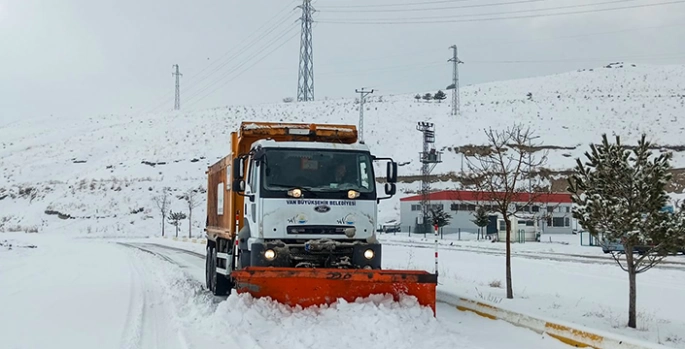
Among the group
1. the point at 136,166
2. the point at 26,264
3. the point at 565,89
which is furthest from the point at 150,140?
the point at 26,264

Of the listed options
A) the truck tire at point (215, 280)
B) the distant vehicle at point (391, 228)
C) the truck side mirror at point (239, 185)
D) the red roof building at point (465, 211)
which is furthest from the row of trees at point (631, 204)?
the distant vehicle at point (391, 228)

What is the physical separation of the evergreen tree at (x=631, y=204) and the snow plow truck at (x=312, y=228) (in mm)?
2636

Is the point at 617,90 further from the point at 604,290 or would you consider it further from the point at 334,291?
the point at 334,291

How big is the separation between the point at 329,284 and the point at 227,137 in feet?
262

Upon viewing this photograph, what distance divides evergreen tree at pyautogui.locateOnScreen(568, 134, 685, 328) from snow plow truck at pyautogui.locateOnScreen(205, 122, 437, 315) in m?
2.64

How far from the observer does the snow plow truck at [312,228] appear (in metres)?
10.1

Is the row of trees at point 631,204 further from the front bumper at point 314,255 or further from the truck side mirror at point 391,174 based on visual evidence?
the front bumper at point 314,255

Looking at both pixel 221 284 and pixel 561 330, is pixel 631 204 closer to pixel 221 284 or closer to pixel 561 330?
pixel 561 330

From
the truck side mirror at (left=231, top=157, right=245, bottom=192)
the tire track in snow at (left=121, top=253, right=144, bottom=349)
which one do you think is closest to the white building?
the tire track in snow at (left=121, top=253, right=144, bottom=349)

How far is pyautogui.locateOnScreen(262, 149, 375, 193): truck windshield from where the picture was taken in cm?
1091

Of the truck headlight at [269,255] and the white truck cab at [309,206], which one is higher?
the white truck cab at [309,206]

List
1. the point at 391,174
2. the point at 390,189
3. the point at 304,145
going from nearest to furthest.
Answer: the point at 304,145, the point at 391,174, the point at 390,189

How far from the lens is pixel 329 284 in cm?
1012

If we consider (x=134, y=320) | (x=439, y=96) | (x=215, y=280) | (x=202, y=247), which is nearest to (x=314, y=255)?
(x=134, y=320)
